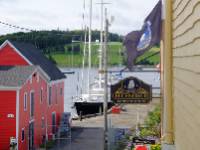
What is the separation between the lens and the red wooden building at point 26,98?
1152 inches

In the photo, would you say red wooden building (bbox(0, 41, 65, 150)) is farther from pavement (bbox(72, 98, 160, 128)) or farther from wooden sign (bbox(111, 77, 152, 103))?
wooden sign (bbox(111, 77, 152, 103))

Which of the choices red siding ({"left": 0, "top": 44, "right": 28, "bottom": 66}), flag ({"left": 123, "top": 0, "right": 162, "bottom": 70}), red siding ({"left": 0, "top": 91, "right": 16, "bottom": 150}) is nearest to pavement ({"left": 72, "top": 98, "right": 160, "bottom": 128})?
red siding ({"left": 0, "top": 44, "right": 28, "bottom": 66})

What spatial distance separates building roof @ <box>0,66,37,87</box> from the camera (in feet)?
97.2

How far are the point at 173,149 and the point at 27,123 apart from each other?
22.6 meters

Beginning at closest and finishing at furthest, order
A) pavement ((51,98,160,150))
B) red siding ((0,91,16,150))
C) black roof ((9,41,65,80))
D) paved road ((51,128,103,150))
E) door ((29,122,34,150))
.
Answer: red siding ((0,91,16,150)) < door ((29,122,34,150)) < paved road ((51,128,103,150)) < pavement ((51,98,160,150)) < black roof ((9,41,65,80))

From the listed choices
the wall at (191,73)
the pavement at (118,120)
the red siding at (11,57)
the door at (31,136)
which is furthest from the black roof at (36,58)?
the wall at (191,73)

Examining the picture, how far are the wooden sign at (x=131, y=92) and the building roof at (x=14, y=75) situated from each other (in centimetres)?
1142

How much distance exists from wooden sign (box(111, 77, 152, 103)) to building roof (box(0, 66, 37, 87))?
11.4m

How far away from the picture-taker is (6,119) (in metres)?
29.4

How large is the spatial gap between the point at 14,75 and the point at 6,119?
2889mm

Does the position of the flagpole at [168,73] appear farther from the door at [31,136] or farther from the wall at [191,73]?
the door at [31,136]

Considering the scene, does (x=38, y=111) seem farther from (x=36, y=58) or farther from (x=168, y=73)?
(x=168, y=73)

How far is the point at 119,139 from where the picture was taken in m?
31.1

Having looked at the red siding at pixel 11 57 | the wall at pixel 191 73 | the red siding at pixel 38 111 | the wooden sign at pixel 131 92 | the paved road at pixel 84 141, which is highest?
the red siding at pixel 11 57
